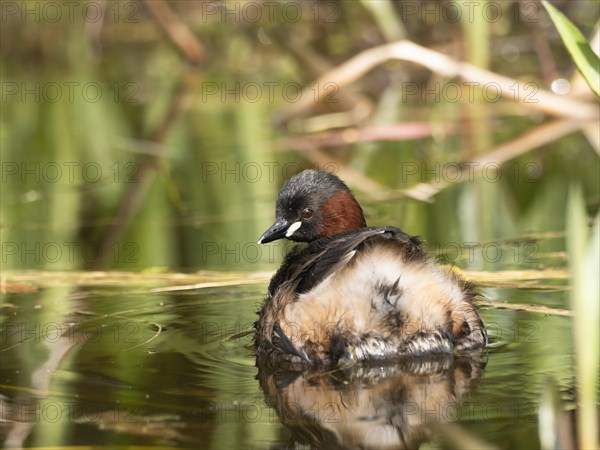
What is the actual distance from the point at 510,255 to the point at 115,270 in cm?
191

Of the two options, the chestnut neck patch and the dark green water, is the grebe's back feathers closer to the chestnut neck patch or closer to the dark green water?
the dark green water

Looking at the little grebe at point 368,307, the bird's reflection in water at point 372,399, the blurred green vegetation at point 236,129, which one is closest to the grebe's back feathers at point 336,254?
the little grebe at point 368,307

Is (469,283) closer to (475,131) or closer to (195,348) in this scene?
(195,348)

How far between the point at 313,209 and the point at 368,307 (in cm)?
97

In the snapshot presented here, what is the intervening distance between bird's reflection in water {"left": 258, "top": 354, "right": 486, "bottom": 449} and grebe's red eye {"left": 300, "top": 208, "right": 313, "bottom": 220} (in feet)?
2.68

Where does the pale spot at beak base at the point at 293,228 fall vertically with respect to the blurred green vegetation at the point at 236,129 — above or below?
below

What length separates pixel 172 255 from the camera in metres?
5.89

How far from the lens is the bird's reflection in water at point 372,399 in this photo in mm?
3000

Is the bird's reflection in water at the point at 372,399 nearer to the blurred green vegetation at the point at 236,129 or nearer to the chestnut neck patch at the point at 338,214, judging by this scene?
the chestnut neck patch at the point at 338,214

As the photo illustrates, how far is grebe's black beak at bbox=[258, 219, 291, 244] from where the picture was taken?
14.8 ft

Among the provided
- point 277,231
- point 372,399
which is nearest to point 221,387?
point 372,399

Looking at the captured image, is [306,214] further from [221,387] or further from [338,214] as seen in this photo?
[221,387]

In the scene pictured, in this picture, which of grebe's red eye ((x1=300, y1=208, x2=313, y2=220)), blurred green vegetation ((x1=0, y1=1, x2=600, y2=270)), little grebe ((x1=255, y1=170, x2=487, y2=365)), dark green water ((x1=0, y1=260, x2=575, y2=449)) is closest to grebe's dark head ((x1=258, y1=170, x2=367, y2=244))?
grebe's red eye ((x1=300, y1=208, x2=313, y2=220))

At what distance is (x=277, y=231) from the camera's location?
450 centimetres
